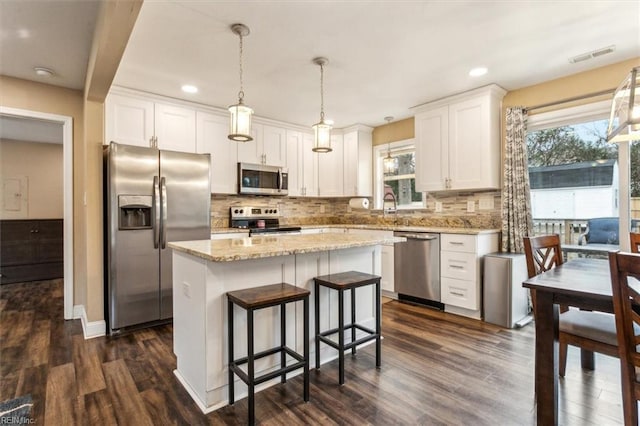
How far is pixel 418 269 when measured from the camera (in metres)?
3.79

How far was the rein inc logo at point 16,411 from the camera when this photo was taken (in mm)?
1731

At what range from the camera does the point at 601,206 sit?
3.19 m

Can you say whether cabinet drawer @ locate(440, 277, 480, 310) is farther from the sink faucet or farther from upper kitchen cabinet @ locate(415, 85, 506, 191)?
the sink faucet

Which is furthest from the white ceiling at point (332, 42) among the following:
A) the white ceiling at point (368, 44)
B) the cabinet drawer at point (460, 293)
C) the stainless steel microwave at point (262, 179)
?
the cabinet drawer at point (460, 293)

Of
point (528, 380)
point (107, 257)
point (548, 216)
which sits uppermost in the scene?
point (548, 216)

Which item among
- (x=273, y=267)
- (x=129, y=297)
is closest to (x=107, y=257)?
(x=129, y=297)

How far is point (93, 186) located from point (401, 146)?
3.89 meters

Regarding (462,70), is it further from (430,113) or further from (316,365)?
(316,365)

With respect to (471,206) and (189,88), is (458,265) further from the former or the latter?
(189,88)

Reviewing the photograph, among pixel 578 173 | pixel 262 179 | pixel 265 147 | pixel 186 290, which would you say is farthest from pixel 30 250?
pixel 578 173

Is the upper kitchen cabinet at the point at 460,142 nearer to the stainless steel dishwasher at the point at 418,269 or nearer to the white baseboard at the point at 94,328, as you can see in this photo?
the stainless steel dishwasher at the point at 418,269

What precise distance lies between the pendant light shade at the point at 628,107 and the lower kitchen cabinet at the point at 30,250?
7.16 meters

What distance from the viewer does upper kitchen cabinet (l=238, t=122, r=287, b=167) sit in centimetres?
443

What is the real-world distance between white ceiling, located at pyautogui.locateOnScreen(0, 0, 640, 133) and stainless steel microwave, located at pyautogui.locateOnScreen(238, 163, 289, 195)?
1.06 meters
